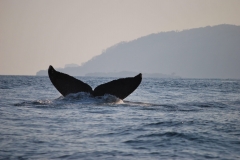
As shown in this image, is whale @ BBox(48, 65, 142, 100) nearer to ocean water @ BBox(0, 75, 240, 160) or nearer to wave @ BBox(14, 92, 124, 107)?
wave @ BBox(14, 92, 124, 107)

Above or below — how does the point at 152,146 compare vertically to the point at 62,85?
below

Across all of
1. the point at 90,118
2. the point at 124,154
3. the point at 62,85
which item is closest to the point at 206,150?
the point at 124,154

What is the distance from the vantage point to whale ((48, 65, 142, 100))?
1114 centimetres

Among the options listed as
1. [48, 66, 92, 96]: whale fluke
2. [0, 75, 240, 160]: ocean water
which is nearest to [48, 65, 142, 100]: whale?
[48, 66, 92, 96]: whale fluke

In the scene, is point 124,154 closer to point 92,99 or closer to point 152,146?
point 152,146

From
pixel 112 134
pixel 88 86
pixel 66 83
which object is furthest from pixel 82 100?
pixel 112 134

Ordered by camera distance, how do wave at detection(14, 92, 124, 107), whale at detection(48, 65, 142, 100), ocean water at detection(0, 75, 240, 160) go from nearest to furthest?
1. ocean water at detection(0, 75, 240, 160)
2. whale at detection(48, 65, 142, 100)
3. wave at detection(14, 92, 124, 107)

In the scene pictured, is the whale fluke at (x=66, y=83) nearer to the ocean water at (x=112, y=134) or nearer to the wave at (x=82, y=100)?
the wave at (x=82, y=100)

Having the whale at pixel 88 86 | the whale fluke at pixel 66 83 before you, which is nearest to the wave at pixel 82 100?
the whale at pixel 88 86

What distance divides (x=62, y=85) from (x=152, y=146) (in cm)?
557

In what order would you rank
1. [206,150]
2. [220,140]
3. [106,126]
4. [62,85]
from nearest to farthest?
[206,150]
[220,140]
[106,126]
[62,85]

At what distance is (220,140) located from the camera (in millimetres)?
7273

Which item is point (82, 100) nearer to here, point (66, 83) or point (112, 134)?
point (66, 83)

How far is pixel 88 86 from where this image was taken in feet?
38.1
